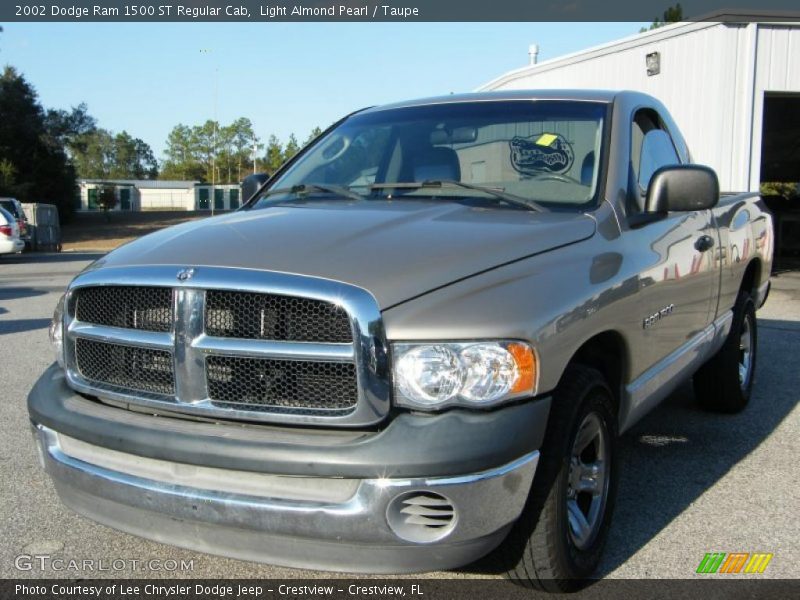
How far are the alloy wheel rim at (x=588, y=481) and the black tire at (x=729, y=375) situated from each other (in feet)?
7.79

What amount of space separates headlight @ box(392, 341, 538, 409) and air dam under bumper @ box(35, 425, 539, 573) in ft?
0.74

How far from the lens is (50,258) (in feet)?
77.2

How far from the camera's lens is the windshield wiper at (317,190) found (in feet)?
12.2

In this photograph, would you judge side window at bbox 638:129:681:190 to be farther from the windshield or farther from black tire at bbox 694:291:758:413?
black tire at bbox 694:291:758:413

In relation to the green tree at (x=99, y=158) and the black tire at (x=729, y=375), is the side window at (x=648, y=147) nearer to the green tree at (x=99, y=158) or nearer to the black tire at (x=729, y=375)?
the black tire at (x=729, y=375)

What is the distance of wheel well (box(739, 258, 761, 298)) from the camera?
18.4 feet

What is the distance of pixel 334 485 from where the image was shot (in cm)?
240

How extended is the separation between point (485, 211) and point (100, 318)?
1522 mm

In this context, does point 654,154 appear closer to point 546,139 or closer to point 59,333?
point 546,139

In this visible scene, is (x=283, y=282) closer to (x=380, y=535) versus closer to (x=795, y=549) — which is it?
(x=380, y=535)

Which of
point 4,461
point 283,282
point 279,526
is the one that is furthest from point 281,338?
point 4,461

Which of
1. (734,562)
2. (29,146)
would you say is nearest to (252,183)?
(734,562)

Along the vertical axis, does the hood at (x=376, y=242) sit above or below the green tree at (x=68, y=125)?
below

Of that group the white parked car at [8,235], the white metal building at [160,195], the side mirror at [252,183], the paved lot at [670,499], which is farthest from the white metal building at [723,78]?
the white metal building at [160,195]
